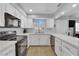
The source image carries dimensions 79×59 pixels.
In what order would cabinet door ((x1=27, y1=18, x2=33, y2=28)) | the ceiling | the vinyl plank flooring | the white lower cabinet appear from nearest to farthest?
the ceiling
the vinyl plank flooring
cabinet door ((x1=27, y1=18, x2=33, y2=28))
the white lower cabinet

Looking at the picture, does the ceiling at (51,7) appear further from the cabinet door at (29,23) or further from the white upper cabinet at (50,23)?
the cabinet door at (29,23)

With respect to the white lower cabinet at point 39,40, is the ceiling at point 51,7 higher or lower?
higher

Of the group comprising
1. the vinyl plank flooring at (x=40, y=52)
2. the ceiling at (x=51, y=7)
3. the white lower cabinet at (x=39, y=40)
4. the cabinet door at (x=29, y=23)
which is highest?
Answer: the ceiling at (x=51, y=7)

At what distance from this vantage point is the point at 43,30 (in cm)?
516

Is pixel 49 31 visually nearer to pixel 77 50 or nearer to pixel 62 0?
pixel 77 50

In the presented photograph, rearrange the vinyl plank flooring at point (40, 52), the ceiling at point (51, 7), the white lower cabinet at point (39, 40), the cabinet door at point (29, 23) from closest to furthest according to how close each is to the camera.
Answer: the ceiling at point (51, 7)
the vinyl plank flooring at point (40, 52)
the cabinet door at point (29, 23)
the white lower cabinet at point (39, 40)

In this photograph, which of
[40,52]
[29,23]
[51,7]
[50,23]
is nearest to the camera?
[51,7]

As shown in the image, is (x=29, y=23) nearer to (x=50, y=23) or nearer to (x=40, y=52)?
(x=50, y=23)

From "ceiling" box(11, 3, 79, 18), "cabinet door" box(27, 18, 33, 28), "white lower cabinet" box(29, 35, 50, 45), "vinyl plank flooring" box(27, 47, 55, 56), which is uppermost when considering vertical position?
"ceiling" box(11, 3, 79, 18)

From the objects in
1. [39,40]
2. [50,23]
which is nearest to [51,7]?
[50,23]

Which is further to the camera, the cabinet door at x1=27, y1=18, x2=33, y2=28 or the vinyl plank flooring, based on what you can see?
the cabinet door at x1=27, y1=18, x2=33, y2=28

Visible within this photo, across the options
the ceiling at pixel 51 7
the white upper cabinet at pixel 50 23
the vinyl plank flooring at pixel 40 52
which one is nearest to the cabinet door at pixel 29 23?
the ceiling at pixel 51 7

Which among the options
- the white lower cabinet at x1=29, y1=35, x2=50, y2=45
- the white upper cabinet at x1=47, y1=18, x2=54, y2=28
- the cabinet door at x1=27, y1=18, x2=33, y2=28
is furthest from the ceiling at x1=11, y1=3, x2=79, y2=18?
the white lower cabinet at x1=29, y1=35, x2=50, y2=45

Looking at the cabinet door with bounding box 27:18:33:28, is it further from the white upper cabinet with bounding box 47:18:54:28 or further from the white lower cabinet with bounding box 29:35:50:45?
the white upper cabinet with bounding box 47:18:54:28
